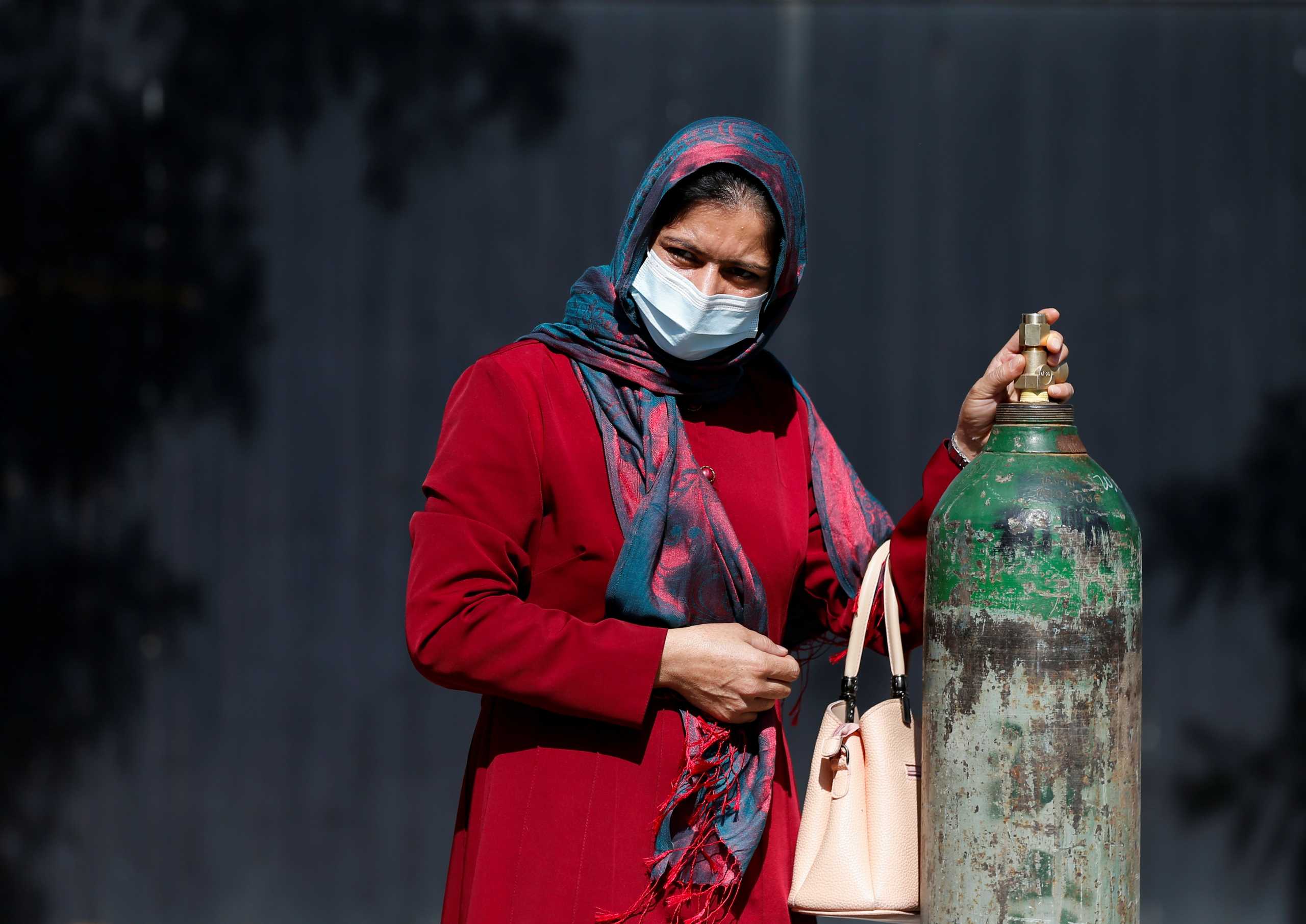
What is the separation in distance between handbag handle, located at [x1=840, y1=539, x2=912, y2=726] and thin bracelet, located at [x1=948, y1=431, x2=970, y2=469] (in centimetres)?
16

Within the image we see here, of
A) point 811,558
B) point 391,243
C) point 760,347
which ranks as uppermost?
point 391,243

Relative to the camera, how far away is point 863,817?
175 cm

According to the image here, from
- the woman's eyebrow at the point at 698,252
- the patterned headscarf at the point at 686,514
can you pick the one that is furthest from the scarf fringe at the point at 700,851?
the woman's eyebrow at the point at 698,252

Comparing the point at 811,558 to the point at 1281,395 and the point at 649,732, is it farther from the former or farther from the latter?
the point at 1281,395

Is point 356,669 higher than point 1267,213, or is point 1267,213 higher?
point 1267,213

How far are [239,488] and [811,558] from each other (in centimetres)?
247

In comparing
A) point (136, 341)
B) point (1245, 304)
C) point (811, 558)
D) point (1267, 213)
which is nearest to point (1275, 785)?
point (1245, 304)

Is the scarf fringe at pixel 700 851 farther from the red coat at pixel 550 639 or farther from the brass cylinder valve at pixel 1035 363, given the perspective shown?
the brass cylinder valve at pixel 1035 363

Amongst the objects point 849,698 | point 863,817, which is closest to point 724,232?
point 849,698

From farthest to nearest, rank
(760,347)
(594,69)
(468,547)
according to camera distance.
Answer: (594,69) < (760,347) < (468,547)

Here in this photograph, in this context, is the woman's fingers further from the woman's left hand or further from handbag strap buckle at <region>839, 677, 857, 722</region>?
→ handbag strap buckle at <region>839, 677, 857, 722</region>

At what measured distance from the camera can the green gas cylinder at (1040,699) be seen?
1.55 meters

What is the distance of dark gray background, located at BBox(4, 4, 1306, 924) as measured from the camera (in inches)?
154

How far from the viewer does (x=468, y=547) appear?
1.70 meters
